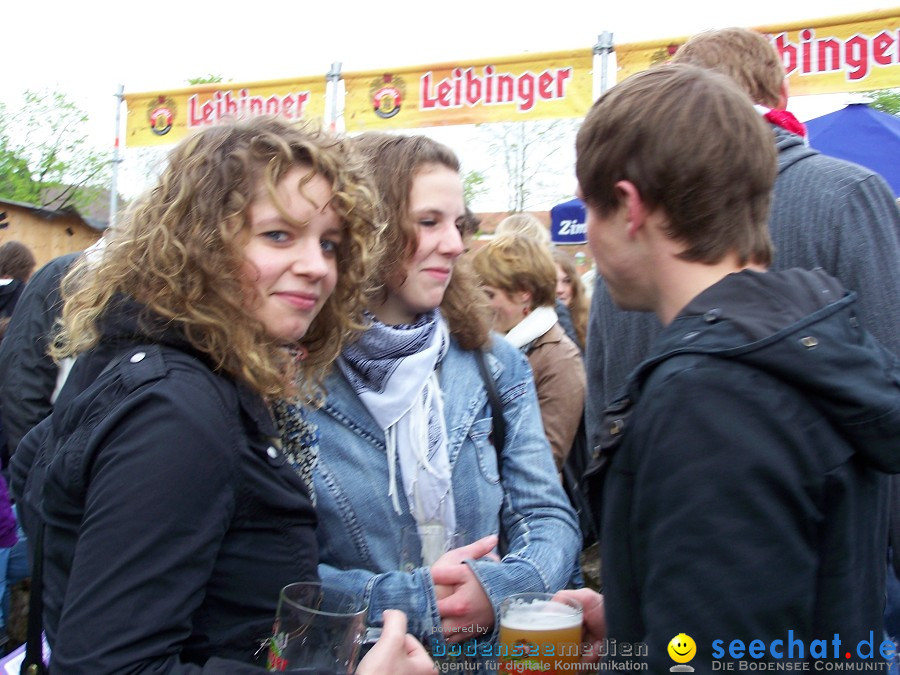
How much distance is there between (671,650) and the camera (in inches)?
40.2

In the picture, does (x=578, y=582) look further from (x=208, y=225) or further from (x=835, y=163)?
(x=208, y=225)

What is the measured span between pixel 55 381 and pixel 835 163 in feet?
11.5

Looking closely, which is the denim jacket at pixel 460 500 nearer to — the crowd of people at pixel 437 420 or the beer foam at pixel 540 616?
the crowd of people at pixel 437 420

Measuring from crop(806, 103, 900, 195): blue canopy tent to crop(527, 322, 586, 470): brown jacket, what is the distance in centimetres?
264

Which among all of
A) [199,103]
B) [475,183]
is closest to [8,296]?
[199,103]

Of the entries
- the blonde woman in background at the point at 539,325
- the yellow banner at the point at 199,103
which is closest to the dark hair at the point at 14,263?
the blonde woman in background at the point at 539,325

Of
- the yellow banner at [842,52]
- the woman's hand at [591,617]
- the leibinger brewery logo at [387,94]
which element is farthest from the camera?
the leibinger brewery logo at [387,94]

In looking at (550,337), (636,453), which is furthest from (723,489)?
(550,337)

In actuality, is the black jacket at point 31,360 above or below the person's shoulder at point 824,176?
below

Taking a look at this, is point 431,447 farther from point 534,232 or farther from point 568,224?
point 568,224

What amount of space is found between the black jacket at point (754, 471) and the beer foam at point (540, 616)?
0.87ft

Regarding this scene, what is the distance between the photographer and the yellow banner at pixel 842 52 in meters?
6.60

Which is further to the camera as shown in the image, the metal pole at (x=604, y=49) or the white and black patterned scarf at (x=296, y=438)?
the metal pole at (x=604, y=49)

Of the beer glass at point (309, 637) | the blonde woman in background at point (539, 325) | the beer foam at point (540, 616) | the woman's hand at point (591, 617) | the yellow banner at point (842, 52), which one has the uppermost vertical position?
the yellow banner at point (842, 52)
